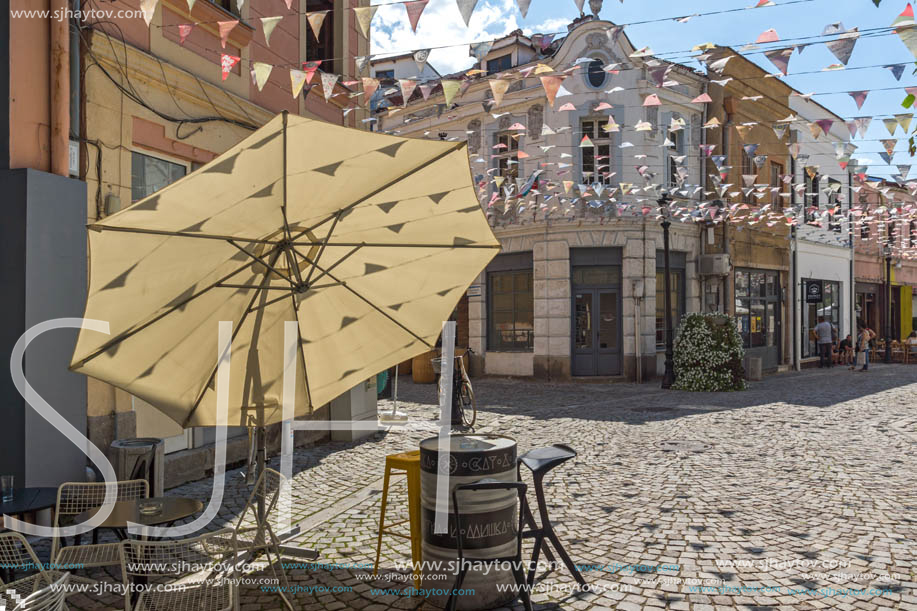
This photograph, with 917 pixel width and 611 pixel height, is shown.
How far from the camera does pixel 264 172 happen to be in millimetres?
3234

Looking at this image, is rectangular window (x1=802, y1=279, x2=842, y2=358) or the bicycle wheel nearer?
the bicycle wheel

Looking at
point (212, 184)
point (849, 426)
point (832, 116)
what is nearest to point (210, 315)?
point (212, 184)

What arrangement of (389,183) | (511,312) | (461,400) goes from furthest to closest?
(511,312) < (461,400) < (389,183)

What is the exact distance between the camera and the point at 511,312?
18.8m

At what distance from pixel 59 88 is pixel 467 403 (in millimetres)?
7830

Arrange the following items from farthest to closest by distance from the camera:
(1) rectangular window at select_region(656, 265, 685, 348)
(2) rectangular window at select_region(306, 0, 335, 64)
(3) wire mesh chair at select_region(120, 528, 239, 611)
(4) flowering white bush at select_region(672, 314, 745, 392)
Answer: (1) rectangular window at select_region(656, 265, 685, 348) → (4) flowering white bush at select_region(672, 314, 745, 392) → (2) rectangular window at select_region(306, 0, 335, 64) → (3) wire mesh chair at select_region(120, 528, 239, 611)

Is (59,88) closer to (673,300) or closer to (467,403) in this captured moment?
(467,403)

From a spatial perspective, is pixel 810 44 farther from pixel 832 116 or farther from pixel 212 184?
pixel 832 116

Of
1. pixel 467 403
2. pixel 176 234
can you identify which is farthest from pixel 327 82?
pixel 467 403

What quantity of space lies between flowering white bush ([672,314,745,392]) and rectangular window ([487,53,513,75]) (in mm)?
9753

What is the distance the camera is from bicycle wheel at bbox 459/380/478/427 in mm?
10914

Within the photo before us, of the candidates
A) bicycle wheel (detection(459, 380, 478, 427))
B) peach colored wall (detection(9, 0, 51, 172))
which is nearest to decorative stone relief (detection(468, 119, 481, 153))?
bicycle wheel (detection(459, 380, 478, 427))

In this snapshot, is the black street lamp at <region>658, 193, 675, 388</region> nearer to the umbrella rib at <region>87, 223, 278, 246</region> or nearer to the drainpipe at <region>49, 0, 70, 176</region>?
the drainpipe at <region>49, 0, 70, 176</region>

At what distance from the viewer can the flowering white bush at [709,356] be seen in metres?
15.2
